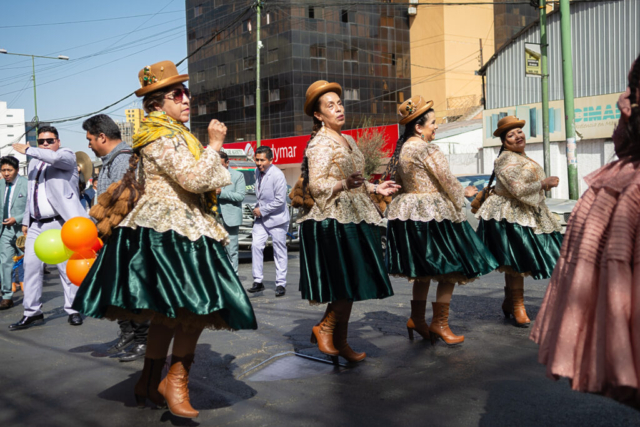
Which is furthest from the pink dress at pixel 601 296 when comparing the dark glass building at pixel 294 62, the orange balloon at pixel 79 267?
the dark glass building at pixel 294 62

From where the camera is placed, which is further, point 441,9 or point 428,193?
point 441,9

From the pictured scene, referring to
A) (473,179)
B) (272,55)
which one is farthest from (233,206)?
(272,55)

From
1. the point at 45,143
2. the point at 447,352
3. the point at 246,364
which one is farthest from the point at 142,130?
the point at 45,143

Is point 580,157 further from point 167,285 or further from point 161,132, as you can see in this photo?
point 167,285

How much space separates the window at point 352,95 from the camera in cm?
5425

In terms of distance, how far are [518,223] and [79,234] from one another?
388 centimetres

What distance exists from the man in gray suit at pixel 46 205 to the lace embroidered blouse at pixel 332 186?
3.08m

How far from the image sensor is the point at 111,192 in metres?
3.76

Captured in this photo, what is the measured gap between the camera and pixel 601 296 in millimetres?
2270

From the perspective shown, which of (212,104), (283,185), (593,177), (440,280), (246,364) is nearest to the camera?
(593,177)

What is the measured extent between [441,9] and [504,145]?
50198 mm

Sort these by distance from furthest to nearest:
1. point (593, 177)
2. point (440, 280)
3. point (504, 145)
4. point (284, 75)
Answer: point (284, 75) < point (504, 145) < point (440, 280) < point (593, 177)

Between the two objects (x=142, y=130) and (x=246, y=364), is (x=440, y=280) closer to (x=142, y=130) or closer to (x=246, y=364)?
(x=246, y=364)

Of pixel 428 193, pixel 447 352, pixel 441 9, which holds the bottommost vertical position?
pixel 447 352
